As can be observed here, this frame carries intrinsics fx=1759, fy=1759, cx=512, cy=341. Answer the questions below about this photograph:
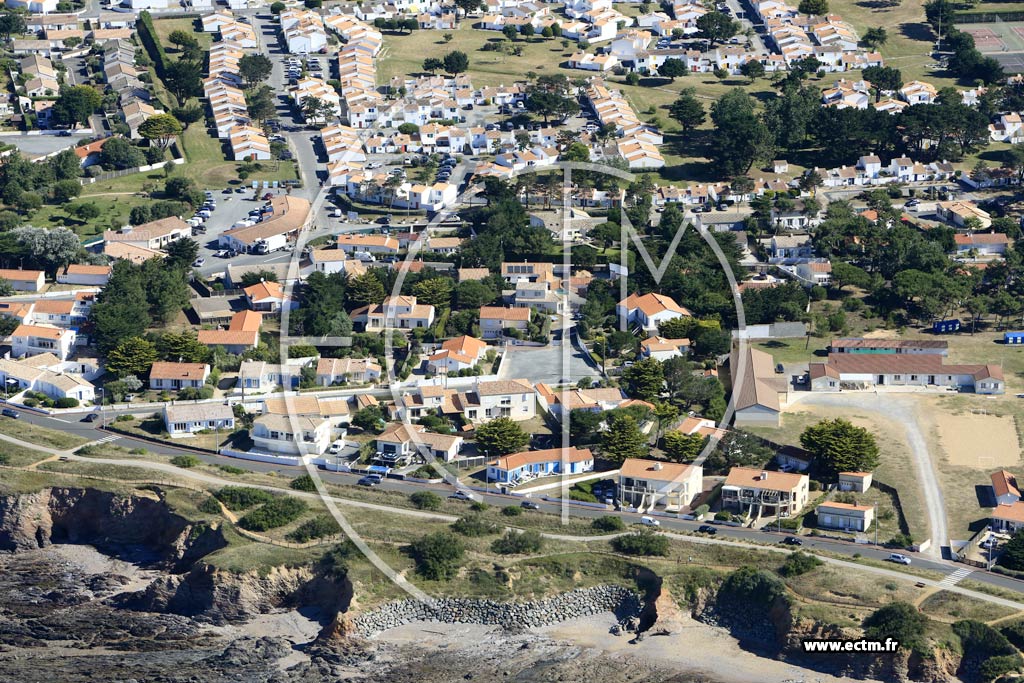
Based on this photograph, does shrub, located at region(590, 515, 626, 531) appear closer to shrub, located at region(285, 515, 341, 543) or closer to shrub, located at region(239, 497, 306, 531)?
shrub, located at region(285, 515, 341, 543)

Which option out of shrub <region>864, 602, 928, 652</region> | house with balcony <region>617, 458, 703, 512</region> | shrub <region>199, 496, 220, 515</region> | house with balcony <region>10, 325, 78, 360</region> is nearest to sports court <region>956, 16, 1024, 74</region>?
house with balcony <region>617, 458, 703, 512</region>

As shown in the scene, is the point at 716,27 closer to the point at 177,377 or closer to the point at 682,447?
the point at 177,377

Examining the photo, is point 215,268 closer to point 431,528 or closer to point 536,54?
point 431,528

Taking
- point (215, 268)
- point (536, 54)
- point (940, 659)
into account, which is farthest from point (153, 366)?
point (536, 54)

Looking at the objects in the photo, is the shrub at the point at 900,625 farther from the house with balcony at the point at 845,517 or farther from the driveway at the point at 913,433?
the house with balcony at the point at 845,517

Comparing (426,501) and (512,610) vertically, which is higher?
(426,501)

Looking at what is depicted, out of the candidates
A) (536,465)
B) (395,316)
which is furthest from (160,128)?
(536,465)
